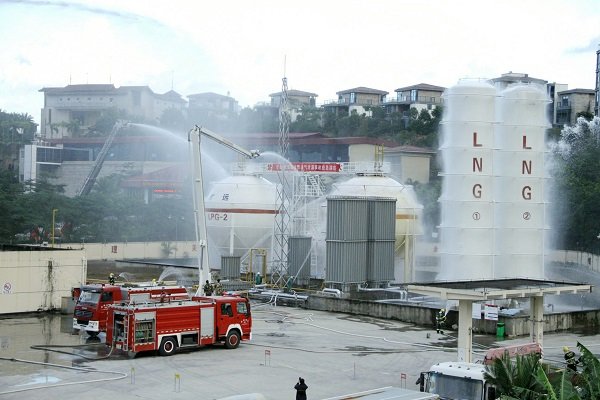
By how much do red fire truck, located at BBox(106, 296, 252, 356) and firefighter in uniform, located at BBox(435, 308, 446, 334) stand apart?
9.30 metres

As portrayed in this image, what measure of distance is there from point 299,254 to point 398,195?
7438mm

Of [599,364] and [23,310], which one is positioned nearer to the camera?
[599,364]

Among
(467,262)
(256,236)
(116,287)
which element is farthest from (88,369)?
(256,236)

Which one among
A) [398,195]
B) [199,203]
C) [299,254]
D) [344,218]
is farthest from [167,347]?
[398,195]

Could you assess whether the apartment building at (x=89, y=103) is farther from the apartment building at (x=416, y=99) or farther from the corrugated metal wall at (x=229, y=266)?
the corrugated metal wall at (x=229, y=266)

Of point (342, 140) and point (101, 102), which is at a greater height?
point (101, 102)

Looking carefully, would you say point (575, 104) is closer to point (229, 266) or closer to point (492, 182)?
point (229, 266)

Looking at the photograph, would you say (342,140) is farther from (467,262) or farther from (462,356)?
(462,356)

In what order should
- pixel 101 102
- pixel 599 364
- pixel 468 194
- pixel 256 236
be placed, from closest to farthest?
pixel 599 364 < pixel 468 194 < pixel 256 236 < pixel 101 102

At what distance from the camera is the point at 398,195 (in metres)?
55.9

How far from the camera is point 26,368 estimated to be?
28562 mm

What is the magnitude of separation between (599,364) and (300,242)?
35426 millimetres

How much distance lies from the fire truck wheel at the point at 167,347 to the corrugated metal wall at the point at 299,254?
21955 mm

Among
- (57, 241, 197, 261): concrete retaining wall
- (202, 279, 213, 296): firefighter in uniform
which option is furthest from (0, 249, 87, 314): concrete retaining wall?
(57, 241, 197, 261): concrete retaining wall
